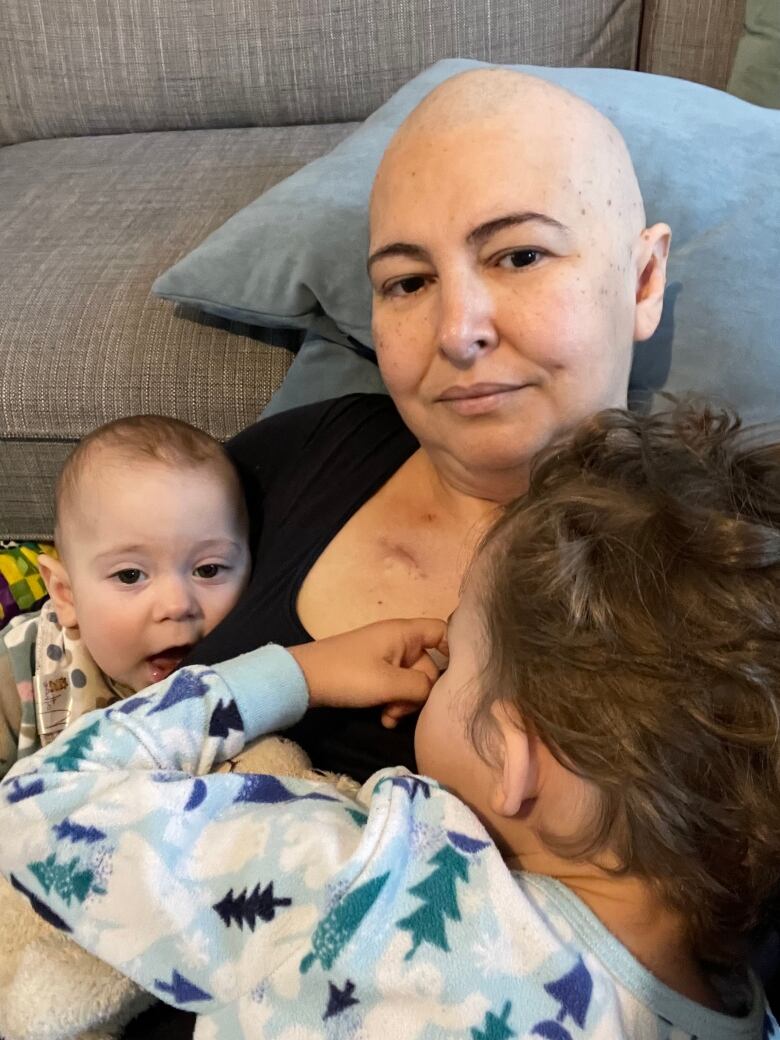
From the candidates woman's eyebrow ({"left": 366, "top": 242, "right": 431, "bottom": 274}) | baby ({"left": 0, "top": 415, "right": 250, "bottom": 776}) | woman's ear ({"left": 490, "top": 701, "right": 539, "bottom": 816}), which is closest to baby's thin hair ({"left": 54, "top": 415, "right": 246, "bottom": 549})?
baby ({"left": 0, "top": 415, "right": 250, "bottom": 776})

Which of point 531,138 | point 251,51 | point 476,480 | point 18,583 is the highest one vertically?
point 531,138

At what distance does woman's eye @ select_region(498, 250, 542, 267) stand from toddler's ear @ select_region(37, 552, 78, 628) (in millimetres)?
707

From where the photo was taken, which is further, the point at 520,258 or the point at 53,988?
the point at 520,258

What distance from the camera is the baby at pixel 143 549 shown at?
1.14 meters

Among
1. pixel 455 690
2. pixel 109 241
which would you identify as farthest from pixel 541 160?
pixel 109 241

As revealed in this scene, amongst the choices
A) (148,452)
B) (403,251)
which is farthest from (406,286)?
(148,452)

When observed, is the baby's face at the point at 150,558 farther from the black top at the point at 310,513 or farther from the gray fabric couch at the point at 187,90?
the gray fabric couch at the point at 187,90

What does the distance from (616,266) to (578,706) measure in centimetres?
50

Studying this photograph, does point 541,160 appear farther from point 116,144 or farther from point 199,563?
point 116,144

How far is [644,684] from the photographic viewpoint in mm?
640

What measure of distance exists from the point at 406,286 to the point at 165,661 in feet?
1.85

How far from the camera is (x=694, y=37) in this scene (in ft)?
6.48

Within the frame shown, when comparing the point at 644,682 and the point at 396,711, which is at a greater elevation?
the point at 644,682

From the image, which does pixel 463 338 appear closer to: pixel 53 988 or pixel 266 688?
pixel 266 688
